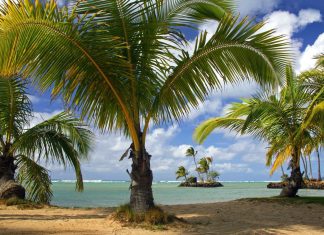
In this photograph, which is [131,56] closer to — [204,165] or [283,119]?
[283,119]

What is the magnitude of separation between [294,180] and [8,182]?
32.3 feet

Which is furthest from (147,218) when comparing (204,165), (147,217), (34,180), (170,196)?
(204,165)

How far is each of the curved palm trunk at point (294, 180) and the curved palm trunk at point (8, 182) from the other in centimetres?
923

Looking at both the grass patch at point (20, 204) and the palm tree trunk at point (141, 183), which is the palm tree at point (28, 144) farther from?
the palm tree trunk at point (141, 183)

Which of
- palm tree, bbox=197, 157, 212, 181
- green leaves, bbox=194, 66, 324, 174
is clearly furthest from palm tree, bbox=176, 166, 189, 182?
green leaves, bbox=194, 66, 324, 174

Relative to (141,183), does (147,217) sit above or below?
below

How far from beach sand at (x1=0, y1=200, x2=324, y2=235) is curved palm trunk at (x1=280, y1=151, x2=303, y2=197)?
2726 millimetres

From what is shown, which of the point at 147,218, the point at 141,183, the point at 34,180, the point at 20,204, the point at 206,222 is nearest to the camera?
the point at 147,218

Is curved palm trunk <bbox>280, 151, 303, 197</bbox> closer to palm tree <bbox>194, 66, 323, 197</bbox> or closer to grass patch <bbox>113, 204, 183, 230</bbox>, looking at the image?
palm tree <bbox>194, 66, 323, 197</bbox>

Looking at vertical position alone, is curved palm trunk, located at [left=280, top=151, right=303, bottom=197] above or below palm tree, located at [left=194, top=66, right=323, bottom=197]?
below

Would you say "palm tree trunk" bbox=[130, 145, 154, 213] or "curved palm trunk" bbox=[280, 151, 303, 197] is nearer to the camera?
"palm tree trunk" bbox=[130, 145, 154, 213]

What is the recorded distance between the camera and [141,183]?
8.25 metres

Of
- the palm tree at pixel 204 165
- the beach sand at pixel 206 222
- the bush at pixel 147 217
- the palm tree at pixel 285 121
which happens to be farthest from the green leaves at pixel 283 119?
the palm tree at pixel 204 165

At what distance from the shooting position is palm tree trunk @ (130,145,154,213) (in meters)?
8.17
